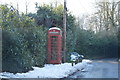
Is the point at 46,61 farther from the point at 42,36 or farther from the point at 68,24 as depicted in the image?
the point at 68,24

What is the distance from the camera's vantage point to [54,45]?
16859 millimetres

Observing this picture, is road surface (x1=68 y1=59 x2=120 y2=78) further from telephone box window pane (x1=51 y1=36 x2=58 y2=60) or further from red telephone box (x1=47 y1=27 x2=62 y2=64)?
telephone box window pane (x1=51 y1=36 x2=58 y2=60)

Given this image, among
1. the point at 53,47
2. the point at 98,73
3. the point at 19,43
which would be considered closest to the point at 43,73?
the point at 19,43

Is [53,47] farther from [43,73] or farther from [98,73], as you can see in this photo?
[43,73]

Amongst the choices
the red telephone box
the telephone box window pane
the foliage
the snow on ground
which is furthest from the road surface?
the foliage

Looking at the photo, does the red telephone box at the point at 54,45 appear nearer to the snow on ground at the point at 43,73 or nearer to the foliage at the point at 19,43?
the foliage at the point at 19,43

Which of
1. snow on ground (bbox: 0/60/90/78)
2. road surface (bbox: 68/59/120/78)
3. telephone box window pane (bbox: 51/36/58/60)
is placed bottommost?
road surface (bbox: 68/59/120/78)

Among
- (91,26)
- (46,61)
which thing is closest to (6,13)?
(46,61)

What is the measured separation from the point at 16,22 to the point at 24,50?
73.7 inches

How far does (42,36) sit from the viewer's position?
1491 centimetres

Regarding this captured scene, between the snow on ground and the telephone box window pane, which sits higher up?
the telephone box window pane

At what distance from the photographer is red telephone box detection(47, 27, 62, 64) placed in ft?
55.0

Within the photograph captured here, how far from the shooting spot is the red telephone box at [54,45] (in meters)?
16.8

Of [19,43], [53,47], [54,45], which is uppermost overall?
[19,43]
